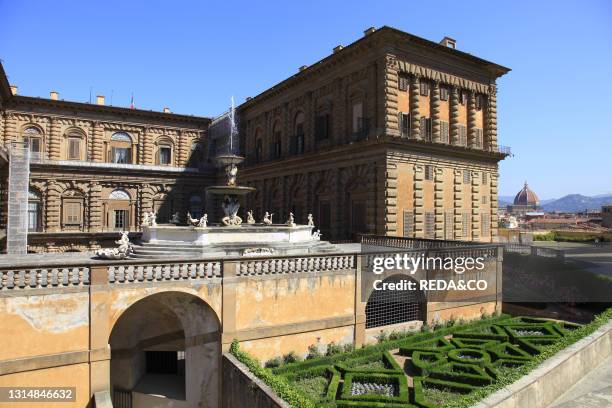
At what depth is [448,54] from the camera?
29.8 meters

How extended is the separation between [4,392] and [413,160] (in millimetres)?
23672

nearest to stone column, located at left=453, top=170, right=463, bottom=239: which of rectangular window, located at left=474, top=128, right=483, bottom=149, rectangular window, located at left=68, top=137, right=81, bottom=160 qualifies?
rectangular window, located at left=474, top=128, right=483, bottom=149

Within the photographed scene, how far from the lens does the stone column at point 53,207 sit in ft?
133

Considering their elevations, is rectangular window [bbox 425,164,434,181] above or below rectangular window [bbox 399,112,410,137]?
below

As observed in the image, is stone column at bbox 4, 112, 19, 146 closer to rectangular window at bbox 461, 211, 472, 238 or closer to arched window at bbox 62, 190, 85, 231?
arched window at bbox 62, 190, 85, 231

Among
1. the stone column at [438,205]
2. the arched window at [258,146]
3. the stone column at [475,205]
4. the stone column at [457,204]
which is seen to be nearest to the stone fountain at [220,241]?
the stone column at [438,205]

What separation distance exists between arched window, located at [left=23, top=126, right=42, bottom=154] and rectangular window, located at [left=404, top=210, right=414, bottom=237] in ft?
117

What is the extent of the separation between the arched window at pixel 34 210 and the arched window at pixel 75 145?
4.97 metres

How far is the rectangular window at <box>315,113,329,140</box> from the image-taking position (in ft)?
108

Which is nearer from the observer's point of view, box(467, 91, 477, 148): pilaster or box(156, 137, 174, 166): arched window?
box(467, 91, 477, 148): pilaster

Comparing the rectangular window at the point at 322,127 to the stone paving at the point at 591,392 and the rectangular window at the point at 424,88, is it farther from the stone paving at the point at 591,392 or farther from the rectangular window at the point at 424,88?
the stone paving at the point at 591,392

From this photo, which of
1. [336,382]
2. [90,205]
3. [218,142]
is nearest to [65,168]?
[90,205]

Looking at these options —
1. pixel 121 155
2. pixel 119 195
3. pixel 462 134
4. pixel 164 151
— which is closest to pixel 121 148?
pixel 121 155

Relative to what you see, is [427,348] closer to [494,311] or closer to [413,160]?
[494,311]
